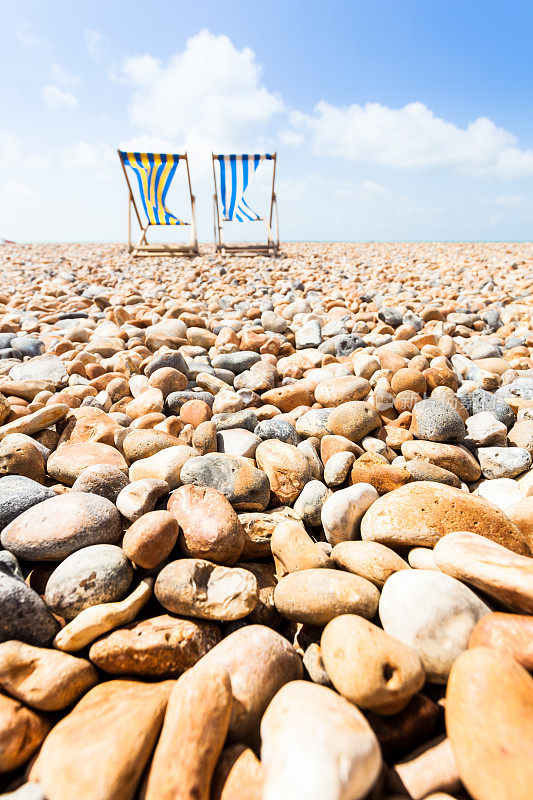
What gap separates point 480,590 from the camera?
3.66 ft

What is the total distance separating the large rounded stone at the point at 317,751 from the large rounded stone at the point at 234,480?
758 mm

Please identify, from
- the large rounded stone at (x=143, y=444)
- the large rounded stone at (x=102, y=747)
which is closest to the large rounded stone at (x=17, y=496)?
the large rounded stone at (x=143, y=444)

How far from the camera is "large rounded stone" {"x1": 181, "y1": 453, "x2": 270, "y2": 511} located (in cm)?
158

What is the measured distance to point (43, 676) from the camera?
37.9 inches

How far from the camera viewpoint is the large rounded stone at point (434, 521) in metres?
1.33

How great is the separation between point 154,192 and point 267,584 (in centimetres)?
963

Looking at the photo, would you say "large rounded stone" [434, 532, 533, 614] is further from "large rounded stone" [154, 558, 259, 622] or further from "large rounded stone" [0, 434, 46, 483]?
"large rounded stone" [0, 434, 46, 483]

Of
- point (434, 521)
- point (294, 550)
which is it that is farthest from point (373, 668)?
point (434, 521)

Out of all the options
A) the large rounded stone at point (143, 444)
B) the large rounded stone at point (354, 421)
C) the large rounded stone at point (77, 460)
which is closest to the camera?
the large rounded stone at point (77, 460)

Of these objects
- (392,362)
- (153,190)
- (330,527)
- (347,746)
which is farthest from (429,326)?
(153,190)

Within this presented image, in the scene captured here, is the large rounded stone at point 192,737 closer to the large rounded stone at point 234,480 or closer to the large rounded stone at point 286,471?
the large rounded stone at point 234,480

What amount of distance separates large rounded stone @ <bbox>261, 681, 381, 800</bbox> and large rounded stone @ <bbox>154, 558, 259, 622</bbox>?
303 mm

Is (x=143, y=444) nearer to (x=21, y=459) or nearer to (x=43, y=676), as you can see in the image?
(x=21, y=459)

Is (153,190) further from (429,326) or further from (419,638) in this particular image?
(419,638)
